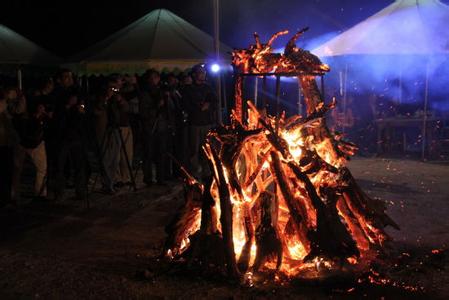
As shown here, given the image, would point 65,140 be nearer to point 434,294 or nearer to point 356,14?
point 434,294

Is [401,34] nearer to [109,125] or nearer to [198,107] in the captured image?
[198,107]

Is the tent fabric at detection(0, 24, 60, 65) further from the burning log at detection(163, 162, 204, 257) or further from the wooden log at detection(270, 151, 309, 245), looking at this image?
the wooden log at detection(270, 151, 309, 245)

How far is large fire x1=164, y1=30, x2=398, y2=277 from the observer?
5.31 meters

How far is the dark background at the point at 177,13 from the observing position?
2695 cm

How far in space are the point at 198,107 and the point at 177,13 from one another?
20821mm

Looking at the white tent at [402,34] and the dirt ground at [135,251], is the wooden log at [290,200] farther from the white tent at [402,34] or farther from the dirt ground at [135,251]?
the white tent at [402,34]

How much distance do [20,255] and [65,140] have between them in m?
3.11

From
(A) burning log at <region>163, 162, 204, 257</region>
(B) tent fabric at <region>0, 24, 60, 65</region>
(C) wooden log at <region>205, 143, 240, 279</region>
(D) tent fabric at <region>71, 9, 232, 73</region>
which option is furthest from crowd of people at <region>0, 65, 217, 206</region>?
(B) tent fabric at <region>0, 24, 60, 65</region>

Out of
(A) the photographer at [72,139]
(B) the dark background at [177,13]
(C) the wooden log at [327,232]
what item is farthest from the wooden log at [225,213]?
(B) the dark background at [177,13]

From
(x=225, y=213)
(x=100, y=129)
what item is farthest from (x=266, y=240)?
(x=100, y=129)

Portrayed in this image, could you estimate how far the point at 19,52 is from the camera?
1606 centimetres

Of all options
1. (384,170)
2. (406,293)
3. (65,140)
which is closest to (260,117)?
(406,293)

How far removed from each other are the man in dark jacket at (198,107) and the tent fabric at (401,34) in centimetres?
488

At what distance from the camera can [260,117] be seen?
5652 mm
